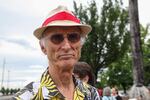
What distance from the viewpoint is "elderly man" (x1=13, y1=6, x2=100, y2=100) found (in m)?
2.46

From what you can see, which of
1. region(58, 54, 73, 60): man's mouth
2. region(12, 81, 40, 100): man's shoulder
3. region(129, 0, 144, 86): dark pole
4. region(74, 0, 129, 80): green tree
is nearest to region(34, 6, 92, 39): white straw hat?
region(58, 54, 73, 60): man's mouth

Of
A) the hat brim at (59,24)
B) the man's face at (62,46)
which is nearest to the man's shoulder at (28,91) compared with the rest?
the man's face at (62,46)

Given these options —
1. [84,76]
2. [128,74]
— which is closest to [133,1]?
[84,76]

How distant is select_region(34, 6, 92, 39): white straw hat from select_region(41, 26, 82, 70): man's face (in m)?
0.04

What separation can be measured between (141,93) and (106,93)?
0.84 m

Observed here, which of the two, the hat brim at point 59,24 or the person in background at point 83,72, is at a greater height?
the hat brim at point 59,24

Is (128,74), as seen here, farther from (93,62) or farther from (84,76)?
(84,76)

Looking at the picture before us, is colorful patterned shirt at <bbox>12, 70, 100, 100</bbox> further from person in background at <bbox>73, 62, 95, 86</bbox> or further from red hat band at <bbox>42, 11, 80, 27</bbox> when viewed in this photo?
person in background at <bbox>73, 62, 95, 86</bbox>

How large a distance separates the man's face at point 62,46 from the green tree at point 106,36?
29308 mm

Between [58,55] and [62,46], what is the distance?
59 mm

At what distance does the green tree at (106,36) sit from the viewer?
32.2m

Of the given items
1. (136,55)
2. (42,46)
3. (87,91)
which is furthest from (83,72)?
(136,55)

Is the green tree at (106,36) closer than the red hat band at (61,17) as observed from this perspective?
No

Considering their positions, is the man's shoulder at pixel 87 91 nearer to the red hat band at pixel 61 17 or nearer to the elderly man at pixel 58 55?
the elderly man at pixel 58 55
